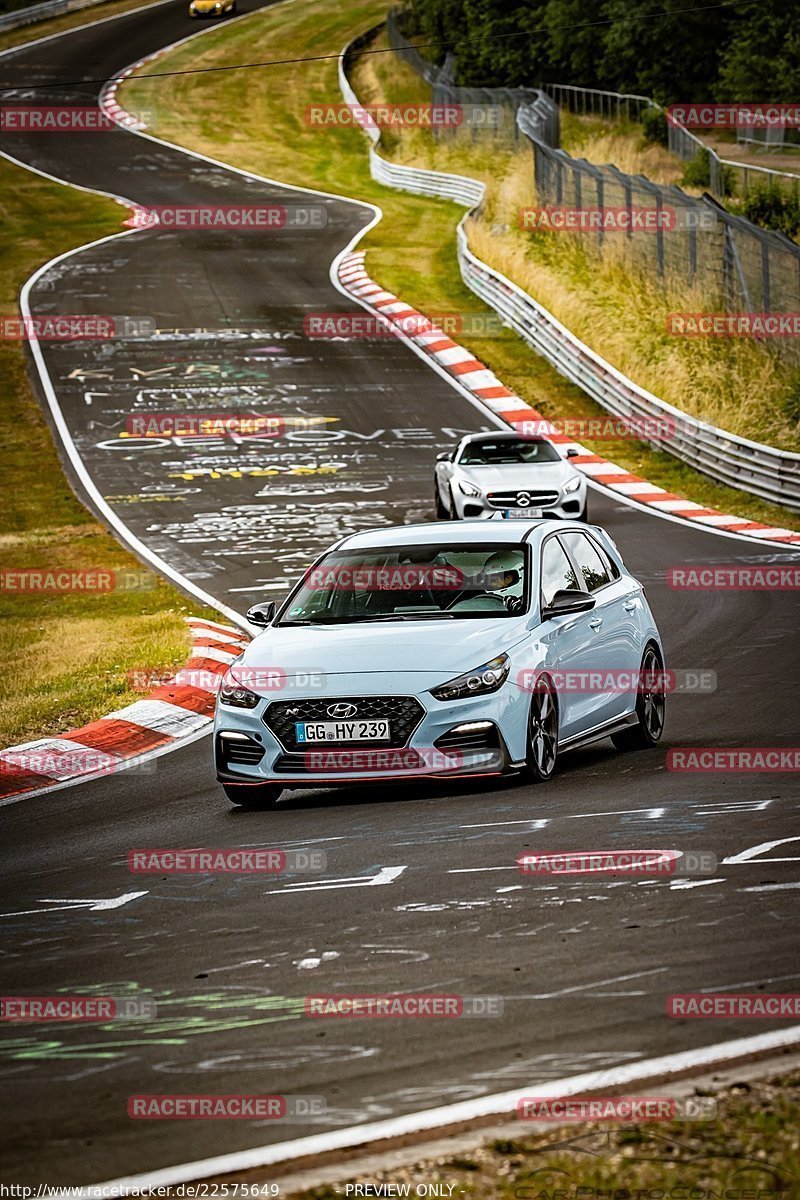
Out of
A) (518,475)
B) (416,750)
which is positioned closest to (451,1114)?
(416,750)

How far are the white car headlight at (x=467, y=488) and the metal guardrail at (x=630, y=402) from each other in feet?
15.4

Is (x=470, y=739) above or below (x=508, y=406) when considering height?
above

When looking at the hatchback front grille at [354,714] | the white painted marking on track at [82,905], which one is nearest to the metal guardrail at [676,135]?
the hatchback front grille at [354,714]

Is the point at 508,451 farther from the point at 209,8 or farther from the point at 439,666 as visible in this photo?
the point at 209,8

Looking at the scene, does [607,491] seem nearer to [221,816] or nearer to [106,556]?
[106,556]

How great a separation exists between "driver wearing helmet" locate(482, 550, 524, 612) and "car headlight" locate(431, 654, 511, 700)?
0.83m

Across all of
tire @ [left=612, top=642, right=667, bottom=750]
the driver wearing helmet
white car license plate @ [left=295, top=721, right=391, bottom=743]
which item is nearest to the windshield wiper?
the driver wearing helmet

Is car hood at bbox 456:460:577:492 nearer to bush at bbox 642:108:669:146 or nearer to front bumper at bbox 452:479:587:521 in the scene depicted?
front bumper at bbox 452:479:587:521

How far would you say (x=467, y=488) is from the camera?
24.1 meters

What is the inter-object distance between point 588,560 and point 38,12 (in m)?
82.7

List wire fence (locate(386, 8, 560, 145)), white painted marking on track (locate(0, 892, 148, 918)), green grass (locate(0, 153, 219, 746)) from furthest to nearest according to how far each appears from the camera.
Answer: wire fence (locate(386, 8, 560, 145)), green grass (locate(0, 153, 219, 746)), white painted marking on track (locate(0, 892, 148, 918))

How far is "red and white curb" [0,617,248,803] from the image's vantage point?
12.3 m

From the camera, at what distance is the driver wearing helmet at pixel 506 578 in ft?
36.9

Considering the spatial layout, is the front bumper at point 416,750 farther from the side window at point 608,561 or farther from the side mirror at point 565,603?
the side window at point 608,561
